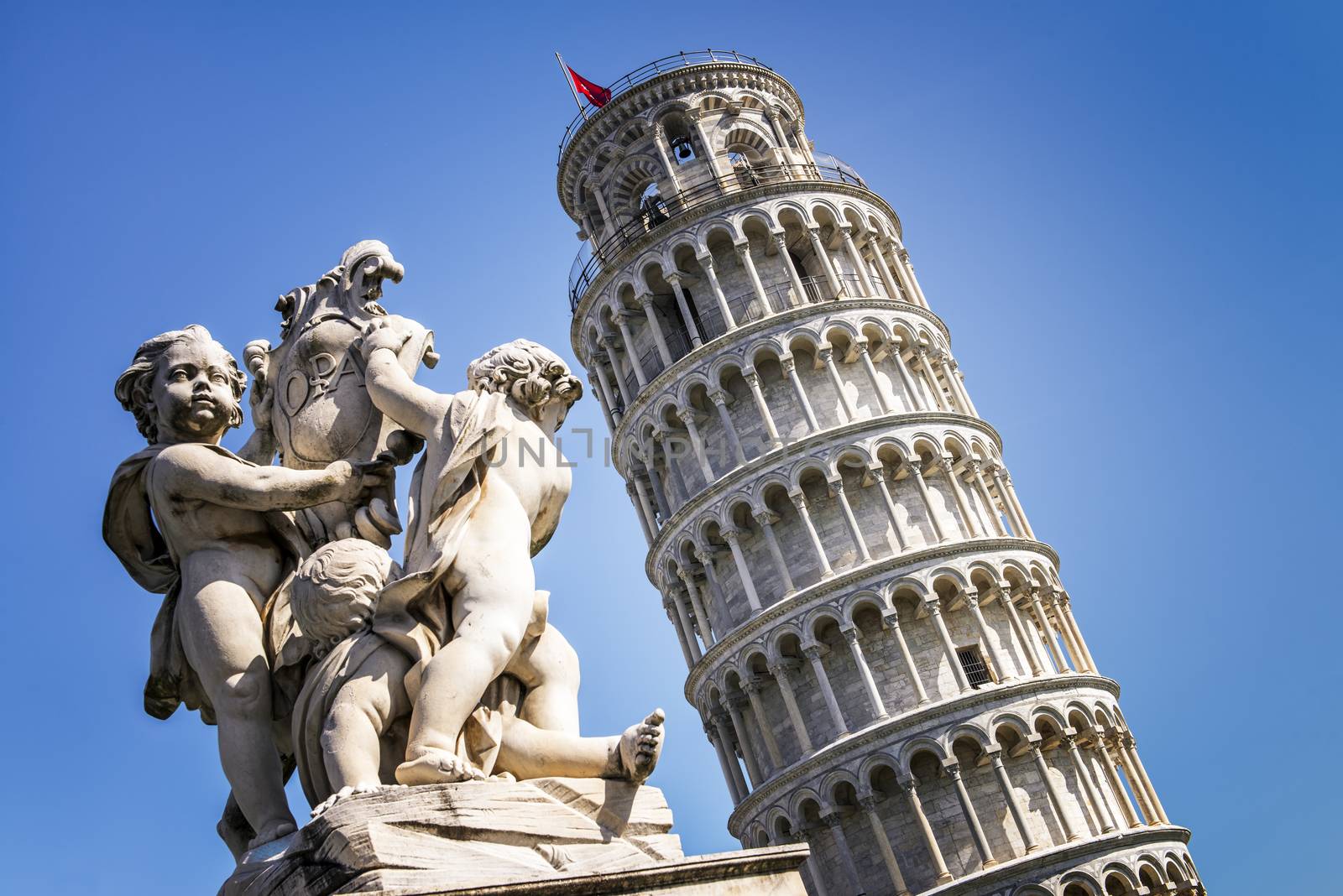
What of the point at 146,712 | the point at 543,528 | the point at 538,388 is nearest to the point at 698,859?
the point at 543,528

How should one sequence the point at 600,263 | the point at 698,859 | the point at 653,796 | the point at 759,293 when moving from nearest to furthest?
the point at 698,859, the point at 653,796, the point at 759,293, the point at 600,263

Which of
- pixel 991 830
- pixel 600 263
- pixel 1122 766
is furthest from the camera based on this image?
pixel 600 263

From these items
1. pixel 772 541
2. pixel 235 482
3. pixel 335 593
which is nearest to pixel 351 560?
pixel 335 593

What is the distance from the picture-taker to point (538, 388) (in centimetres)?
424

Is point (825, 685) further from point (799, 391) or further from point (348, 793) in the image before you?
point (348, 793)

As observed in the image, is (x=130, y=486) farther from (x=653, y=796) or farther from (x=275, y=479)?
(x=653, y=796)

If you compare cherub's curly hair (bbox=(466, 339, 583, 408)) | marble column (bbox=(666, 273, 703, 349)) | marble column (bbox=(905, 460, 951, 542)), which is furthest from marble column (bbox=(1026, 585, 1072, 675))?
cherub's curly hair (bbox=(466, 339, 583, 408))

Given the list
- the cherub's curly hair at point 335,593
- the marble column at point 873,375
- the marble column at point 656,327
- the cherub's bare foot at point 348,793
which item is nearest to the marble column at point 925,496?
the marble column at point 873,375

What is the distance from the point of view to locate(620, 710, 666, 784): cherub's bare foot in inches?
142

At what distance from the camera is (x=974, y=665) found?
31859mm

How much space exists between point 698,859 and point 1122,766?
31531mm

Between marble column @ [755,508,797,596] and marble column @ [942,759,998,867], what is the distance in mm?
5434

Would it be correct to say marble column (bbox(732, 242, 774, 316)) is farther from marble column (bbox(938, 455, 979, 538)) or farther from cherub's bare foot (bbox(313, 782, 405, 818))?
cherub's bare foot (bbox(313, 782, 405, 818))

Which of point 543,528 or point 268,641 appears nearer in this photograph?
point 268,641
